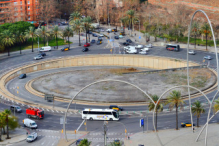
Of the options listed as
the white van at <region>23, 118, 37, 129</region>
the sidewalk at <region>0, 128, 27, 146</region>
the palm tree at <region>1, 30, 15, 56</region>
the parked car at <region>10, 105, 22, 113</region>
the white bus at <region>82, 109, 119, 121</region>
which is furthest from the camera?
the palm tree at <region>1, 30, 15, 56</region>

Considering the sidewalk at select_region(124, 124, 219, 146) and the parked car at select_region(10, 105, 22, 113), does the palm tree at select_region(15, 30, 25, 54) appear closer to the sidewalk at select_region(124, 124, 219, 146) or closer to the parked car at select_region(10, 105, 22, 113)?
the parked car at select_region(10, 105, 22, 113)

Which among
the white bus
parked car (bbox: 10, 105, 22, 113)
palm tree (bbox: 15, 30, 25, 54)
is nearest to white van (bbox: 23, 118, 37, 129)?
parked car (bbox: 10, 105, 22, 113)

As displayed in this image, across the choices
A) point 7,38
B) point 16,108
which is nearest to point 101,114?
point 16,108

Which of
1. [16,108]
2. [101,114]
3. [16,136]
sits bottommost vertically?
[16,136]

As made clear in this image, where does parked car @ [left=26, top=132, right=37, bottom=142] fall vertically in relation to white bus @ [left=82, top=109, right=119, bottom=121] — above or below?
below

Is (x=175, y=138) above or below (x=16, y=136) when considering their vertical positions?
above

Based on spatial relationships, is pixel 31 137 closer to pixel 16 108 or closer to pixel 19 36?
pixel 16 108

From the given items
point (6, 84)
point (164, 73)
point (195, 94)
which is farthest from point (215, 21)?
point (6, 84)

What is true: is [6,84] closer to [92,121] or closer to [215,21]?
[92,121]
